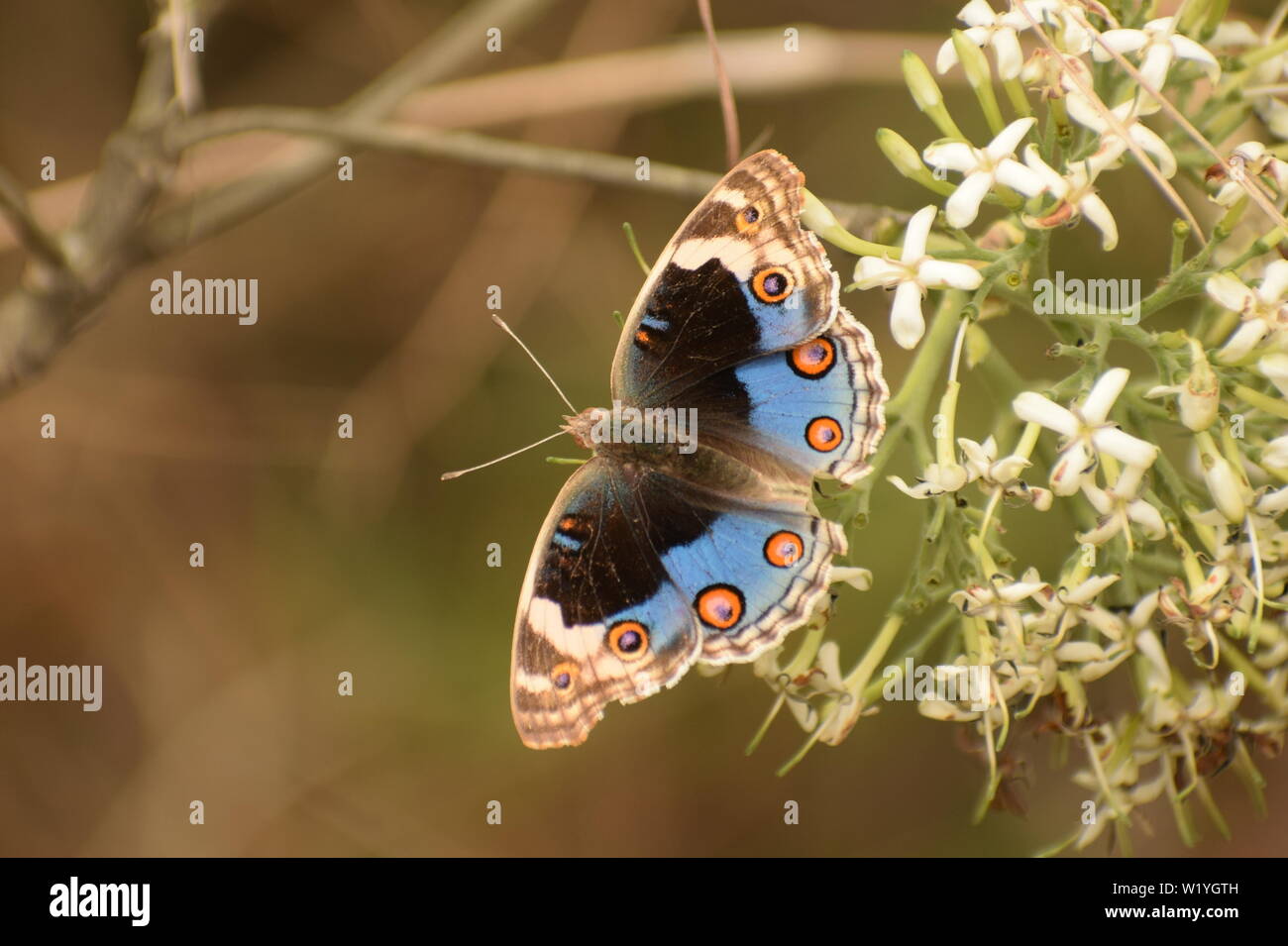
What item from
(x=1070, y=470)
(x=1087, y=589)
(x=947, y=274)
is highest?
(x=947, y=274)

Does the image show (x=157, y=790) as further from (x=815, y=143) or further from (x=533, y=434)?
(x=815, y=143)

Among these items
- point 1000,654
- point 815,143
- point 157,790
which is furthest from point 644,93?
point 157,790

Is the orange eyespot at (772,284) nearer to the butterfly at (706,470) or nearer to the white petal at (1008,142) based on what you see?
the butterfly at (706,470)

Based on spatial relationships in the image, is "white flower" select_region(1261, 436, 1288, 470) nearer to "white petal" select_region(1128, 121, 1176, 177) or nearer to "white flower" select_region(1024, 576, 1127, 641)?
"white flower" select_region(1024, 576, 1127, 641)

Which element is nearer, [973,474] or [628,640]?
[973,474]

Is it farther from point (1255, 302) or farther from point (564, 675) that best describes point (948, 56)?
point (564, 675)

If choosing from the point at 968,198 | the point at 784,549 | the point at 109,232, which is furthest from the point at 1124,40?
the point at 109,232

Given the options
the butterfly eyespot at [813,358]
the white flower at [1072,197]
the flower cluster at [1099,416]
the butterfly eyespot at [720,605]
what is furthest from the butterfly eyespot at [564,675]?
the white flower at [1072,197]
